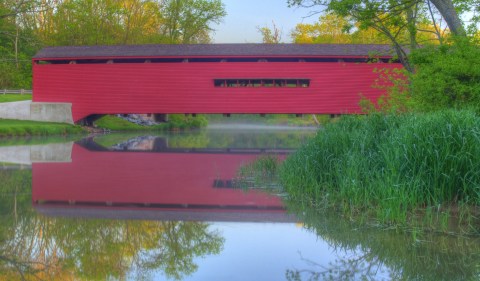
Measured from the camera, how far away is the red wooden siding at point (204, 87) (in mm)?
26031

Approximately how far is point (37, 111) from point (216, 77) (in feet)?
32.0

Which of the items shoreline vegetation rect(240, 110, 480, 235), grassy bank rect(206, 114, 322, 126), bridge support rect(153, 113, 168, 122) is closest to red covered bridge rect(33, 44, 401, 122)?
bridge support rect(153, 113, 168, 122)

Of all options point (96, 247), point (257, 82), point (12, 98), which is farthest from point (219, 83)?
point (96, 247)

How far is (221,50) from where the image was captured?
26.5m

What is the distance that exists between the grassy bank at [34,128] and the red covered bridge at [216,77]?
1.58 meters

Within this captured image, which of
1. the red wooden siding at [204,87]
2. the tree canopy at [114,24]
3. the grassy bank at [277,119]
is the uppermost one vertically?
the tree canopy at [114,24]

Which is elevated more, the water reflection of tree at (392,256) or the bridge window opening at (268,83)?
the bridge window opening at (268,83)

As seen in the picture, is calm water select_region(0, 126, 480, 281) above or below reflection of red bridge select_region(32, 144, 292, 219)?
above

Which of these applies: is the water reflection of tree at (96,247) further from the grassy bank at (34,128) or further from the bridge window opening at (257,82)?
the bridge window opening at (257,82)

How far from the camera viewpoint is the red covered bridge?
85.4 ft

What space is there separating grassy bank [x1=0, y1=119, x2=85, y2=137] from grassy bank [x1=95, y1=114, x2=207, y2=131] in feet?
15.0

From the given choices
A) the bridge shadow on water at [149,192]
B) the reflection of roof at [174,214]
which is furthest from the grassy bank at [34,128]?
the reflection of roof at [174,214]

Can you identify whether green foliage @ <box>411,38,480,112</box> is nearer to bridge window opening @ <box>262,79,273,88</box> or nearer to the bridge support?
bridge window opening @ <box>262,79,273,88</box>

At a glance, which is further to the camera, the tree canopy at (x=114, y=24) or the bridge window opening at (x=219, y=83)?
the tree canopy at (x=114, y=24)
